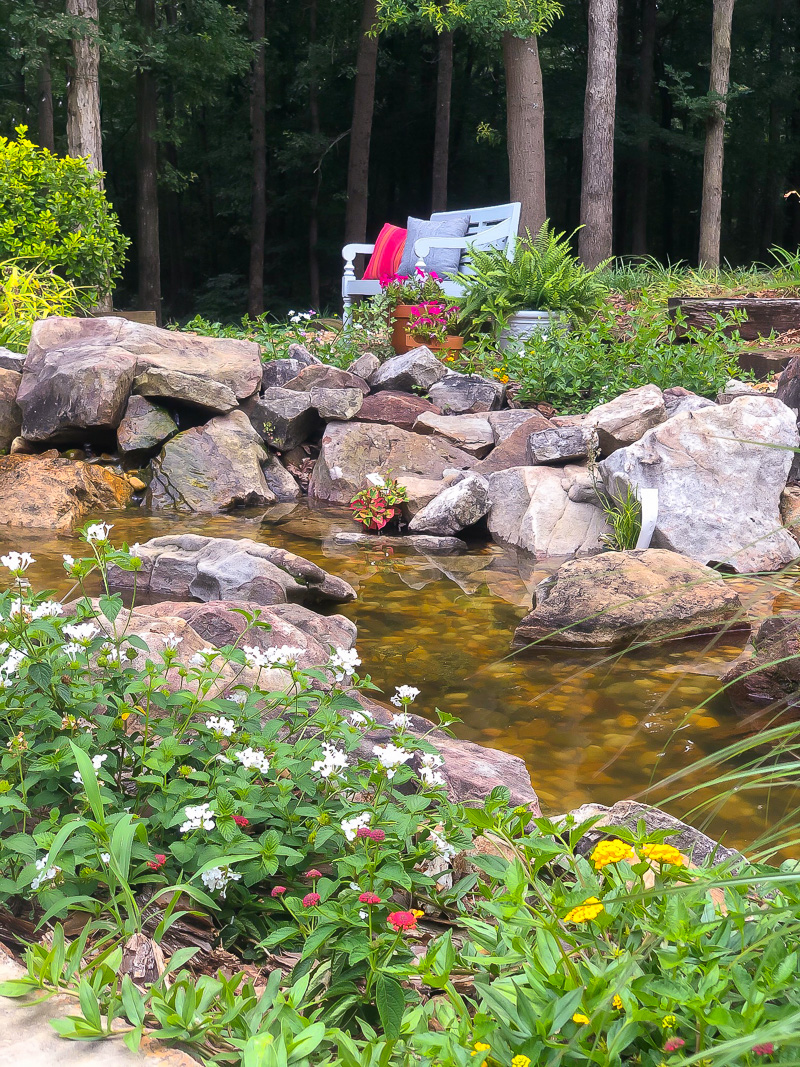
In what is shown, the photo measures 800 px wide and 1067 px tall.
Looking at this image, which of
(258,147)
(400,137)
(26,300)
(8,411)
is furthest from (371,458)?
(400,137)

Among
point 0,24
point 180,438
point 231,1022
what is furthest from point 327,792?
point 0,24

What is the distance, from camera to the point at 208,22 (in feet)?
45.4

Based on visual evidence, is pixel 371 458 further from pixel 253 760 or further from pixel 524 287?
pixel 253 760

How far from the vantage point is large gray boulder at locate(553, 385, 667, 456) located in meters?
5.54

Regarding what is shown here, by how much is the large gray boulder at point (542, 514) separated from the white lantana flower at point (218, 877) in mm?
3818

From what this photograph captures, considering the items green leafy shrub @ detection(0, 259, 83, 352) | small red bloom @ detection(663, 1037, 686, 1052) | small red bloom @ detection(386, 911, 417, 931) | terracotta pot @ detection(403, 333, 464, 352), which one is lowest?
small red bloom @ detection(663, 1037, 686, 1052)

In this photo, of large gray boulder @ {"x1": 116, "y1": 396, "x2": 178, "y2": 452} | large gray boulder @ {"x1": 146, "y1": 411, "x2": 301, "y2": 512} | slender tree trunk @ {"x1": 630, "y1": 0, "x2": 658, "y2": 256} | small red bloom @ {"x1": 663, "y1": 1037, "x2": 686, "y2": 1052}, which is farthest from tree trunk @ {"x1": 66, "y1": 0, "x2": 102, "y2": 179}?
slender tree trunk @ {"x1": 630, "y1": 0, "x2": 658, "y2": 256}

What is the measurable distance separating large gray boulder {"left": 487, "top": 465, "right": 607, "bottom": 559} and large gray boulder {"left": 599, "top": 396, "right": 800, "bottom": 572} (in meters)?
0.32

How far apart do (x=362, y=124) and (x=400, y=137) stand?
23.4ft

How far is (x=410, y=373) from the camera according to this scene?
23.8ft

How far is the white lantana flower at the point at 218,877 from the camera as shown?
57.7 inches

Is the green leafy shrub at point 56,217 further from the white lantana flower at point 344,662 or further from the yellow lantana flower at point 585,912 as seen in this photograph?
the yellow lantana flower at point 585,912

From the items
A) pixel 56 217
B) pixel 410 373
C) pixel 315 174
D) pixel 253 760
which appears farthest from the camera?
pixel 315 174

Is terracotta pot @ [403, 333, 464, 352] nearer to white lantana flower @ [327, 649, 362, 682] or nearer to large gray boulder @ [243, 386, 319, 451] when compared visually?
large gray boulder @ [243, 386, 319, 451]
